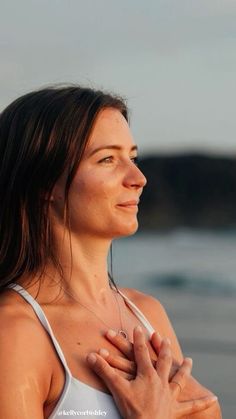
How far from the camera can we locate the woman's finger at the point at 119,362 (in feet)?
8.00

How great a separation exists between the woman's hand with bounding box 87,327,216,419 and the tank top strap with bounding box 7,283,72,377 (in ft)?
0.21

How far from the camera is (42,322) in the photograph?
243 cm

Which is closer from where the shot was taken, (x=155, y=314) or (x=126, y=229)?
(x=126, y=229)

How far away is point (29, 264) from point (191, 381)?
39 centimetres

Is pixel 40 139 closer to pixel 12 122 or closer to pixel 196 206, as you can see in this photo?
pixel 12 122

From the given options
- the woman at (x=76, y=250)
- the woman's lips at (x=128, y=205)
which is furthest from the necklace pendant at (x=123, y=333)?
the woman's lips at (x=128, y=205)

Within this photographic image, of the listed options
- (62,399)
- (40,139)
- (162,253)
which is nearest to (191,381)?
(62,399)

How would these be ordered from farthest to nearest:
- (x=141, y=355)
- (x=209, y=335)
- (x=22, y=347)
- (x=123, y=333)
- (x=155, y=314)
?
1. (x=209, y=335)
2. (x=155, y=314)
3. (x=123, y=333)
4. (x=141, y=355)
5. (x=22, y=347)

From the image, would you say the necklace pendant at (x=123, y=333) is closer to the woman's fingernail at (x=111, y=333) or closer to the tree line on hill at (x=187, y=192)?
the woman's fingernail at (x=111, y=333)

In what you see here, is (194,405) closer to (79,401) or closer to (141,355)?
(141,355)

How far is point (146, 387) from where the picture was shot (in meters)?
2.41

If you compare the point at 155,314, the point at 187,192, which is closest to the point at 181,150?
the point at 187,192

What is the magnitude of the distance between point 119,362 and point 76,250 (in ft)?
0.81

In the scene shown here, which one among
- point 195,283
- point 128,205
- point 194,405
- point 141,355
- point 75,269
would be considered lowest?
point 195,283
